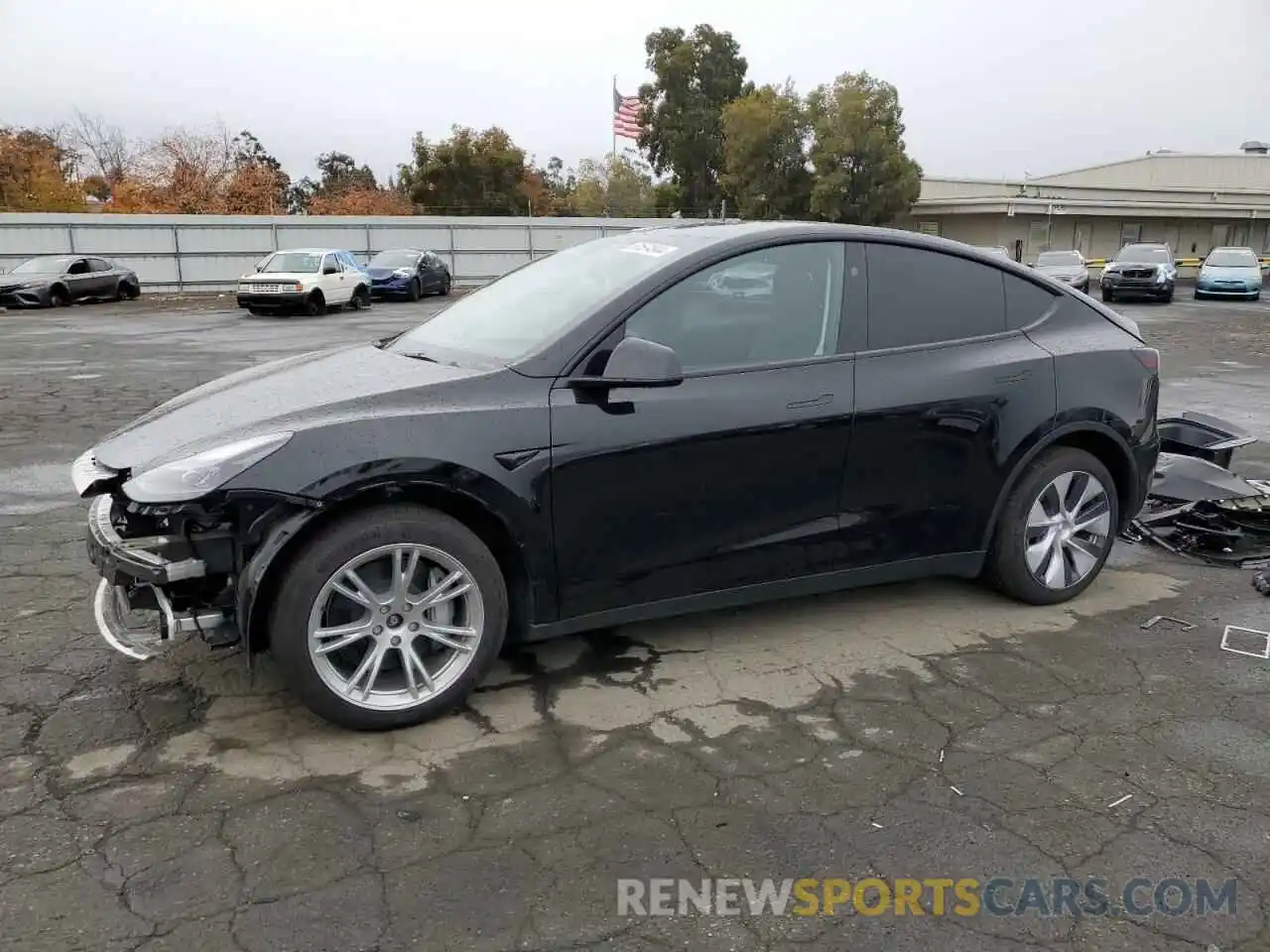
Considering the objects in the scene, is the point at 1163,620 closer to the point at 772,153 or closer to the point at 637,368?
the point at 637,368

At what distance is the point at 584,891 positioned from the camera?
2463mm

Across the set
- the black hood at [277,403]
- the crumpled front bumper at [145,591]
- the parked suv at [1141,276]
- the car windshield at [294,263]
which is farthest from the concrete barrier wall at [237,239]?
the crumpled front bumper at [145,591]

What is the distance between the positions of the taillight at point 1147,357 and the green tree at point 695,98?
193 feet

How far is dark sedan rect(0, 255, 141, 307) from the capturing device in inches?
922

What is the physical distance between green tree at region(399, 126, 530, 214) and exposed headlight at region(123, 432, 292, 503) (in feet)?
169

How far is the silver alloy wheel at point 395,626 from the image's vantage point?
3086mm

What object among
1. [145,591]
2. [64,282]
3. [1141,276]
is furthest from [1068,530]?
[1141,276]

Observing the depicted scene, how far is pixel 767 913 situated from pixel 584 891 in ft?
1.55

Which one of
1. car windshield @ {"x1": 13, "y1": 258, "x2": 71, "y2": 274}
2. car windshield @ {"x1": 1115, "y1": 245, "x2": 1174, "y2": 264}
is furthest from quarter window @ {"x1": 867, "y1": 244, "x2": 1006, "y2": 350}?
car windshield @ {"x1": 1115, "y1": 245, "x2": 1174, "y2": 264}

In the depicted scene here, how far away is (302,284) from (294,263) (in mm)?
1308

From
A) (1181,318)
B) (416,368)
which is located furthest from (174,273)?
(416,368)

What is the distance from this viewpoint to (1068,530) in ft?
14.4

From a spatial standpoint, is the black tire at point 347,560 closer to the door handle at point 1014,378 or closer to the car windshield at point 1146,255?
the door handle at point 1014,378

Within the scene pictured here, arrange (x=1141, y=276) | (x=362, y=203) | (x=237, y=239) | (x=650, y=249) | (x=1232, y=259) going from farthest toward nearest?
(x=362, y=203)
(x=237, y=239)
(x=1232, y=259)
(x=1141, y=276)
(x=650, y=249)
